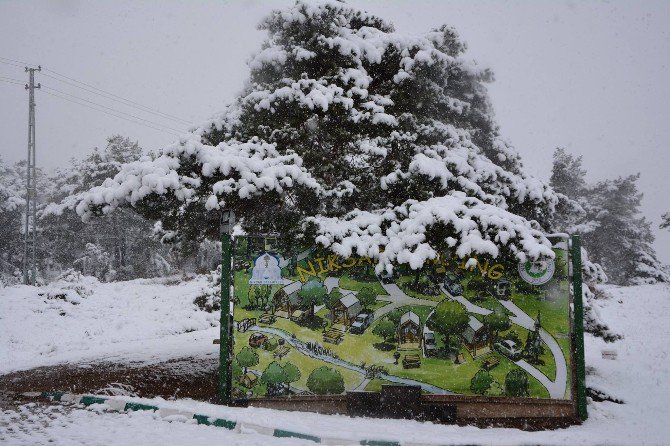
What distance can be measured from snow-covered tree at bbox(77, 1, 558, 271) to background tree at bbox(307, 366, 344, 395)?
194 cm

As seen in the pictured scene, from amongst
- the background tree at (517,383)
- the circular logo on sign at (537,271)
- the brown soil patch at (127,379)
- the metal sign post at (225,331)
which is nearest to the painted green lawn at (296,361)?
the metal sign post at (225,331)

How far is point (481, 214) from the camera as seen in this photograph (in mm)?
6840

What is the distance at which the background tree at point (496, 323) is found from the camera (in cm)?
686

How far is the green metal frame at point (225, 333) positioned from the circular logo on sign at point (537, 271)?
4487 mm

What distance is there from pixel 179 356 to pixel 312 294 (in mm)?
5429

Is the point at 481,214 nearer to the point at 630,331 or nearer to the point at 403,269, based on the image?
the point at 403,269

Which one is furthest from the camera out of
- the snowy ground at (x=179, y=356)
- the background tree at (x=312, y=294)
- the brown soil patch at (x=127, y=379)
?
the brown soil patch at (x=127, y=379)

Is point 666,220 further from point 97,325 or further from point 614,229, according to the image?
point 97,325

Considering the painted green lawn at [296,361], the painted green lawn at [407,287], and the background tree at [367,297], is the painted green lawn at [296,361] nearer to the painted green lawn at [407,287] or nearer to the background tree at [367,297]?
the background tree at [367,297]

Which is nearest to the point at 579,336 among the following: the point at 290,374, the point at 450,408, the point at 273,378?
the point at 450,408

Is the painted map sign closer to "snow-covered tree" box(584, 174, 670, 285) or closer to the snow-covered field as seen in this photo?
the snow-covered field

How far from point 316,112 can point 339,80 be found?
85 centimetres

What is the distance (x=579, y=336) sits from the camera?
6641mm

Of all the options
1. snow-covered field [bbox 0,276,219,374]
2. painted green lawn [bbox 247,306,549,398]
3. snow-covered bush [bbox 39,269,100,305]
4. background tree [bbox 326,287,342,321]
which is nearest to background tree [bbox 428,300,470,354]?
painted green lawn [bbox 247,306,549,398]
